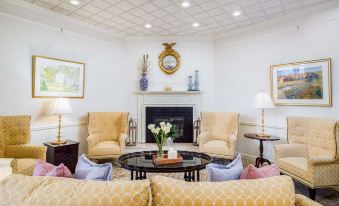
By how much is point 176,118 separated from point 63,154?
109 inches

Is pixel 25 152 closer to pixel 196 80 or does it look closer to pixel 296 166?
pixel 196 80

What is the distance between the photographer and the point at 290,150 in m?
3.40

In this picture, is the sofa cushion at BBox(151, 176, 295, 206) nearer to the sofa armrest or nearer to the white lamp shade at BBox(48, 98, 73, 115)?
the sofa armrest

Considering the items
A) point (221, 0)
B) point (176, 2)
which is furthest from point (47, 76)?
point (221, 0)

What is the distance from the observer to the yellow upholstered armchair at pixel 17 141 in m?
3.07

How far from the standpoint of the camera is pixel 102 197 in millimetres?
1035

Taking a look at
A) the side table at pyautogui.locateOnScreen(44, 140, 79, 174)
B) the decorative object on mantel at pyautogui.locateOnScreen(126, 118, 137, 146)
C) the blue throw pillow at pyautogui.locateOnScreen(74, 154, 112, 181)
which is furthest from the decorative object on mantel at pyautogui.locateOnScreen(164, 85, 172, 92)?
the blue throw pillow at pyautogui.locateOnScreen(74, 154, 112, 181)

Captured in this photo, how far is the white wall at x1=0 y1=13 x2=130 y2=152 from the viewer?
11.4 feet

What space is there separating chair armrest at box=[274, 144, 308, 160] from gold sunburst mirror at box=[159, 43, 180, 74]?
301cm

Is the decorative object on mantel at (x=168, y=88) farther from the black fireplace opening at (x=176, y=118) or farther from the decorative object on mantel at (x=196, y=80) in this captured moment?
the decorative object on mantel at (x=196, y=80)

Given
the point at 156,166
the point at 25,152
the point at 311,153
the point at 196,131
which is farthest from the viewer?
the point at 196,131

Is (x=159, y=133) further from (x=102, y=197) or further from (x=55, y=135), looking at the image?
(x=55, y=135)

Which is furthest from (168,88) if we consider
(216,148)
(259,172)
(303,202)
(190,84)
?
(303,202)

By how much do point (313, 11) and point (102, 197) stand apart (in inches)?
176
